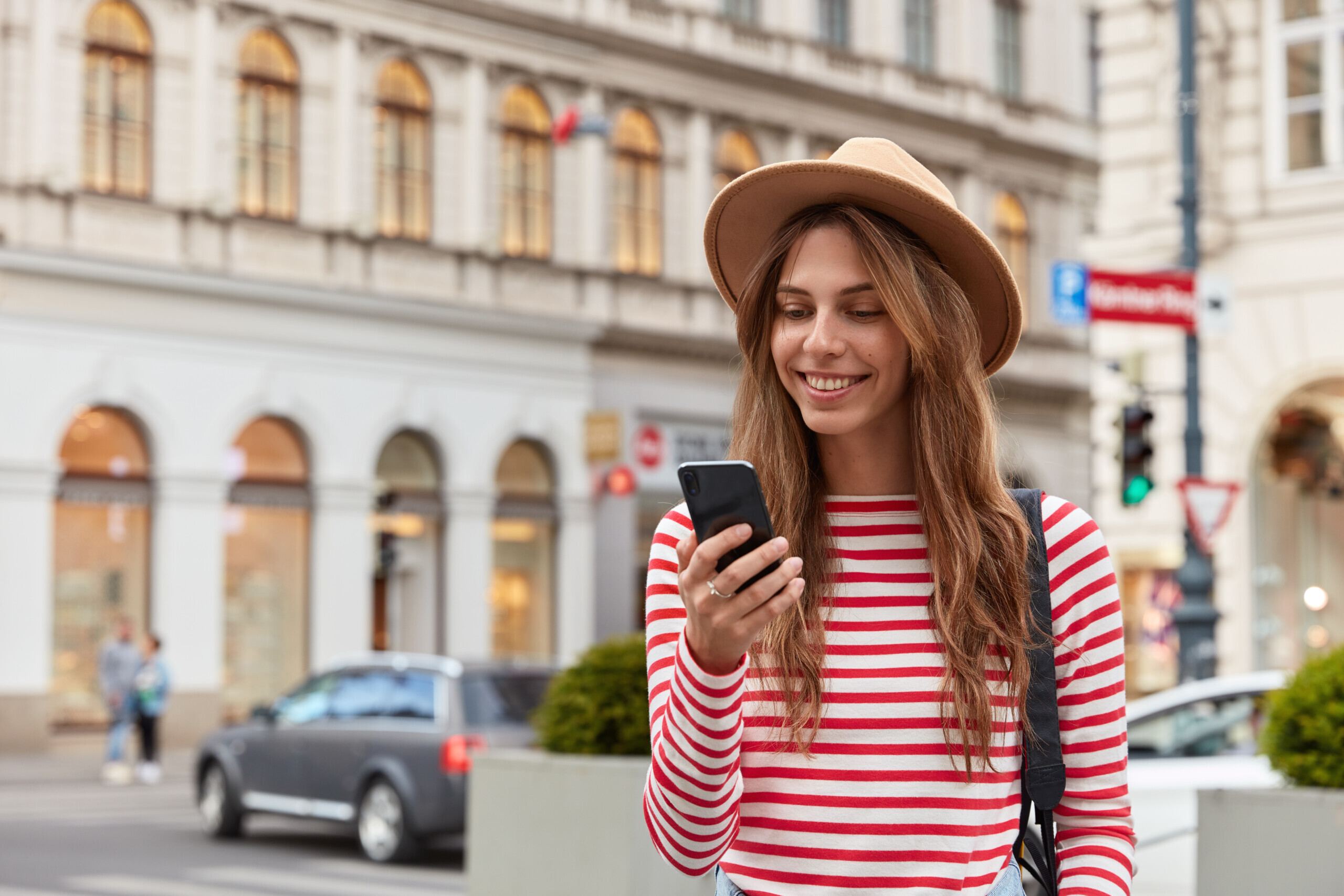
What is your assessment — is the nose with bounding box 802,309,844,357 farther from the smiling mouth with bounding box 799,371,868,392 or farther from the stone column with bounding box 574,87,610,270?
the stone column with bounding box 574,87,610,270

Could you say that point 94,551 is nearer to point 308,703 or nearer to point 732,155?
point 308,703

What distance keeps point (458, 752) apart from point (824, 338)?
12.1m

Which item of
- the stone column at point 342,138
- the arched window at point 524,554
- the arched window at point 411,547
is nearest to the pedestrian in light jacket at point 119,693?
the arched window at point 411,547

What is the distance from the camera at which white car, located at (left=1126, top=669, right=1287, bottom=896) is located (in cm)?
970

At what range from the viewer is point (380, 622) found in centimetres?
2894

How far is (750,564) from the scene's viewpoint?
217 centimetres

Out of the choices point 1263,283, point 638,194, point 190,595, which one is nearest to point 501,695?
point 1263,283

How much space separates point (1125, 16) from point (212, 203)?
12346mm

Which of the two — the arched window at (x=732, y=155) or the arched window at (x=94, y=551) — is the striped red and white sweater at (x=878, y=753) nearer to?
the arched window at (x=94, y=551)

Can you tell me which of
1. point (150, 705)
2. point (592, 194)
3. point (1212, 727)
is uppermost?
point (592, 194)

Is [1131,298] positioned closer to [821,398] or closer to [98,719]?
[821,398]

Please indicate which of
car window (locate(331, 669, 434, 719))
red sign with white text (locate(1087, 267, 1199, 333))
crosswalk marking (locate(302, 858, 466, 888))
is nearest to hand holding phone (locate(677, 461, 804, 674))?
crosswalk marking (locate(302, 858, 466, 888))

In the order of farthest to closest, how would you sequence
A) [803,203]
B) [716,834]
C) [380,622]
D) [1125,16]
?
[380,622], [1125,16], [803,203], [716,834]

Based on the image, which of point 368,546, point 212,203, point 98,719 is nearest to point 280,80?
point 212,203
